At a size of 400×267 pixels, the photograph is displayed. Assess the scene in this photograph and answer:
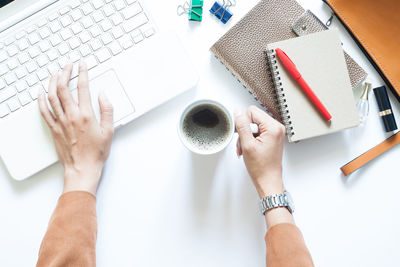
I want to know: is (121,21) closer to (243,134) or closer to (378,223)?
(243,134)

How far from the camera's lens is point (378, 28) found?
768 millimetres

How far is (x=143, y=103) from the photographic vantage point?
75 cm

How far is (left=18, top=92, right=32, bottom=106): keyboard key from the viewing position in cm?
74

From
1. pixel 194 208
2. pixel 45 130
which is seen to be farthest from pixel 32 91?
pixel 194 208

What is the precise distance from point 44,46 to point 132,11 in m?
0.21

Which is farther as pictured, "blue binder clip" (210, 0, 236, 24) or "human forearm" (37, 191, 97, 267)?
"blue binder clip" (210, 0, 236, 24)

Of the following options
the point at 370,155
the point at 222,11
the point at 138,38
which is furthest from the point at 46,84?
the point at 370,155

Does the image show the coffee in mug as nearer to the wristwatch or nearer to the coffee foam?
the coffee foam

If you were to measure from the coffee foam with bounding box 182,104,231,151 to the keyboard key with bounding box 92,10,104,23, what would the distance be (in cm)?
29

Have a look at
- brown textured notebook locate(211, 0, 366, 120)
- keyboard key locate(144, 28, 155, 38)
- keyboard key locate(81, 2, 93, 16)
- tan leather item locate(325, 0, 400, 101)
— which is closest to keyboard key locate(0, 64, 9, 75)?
keyboard key locate(81, 2, 93, 16)

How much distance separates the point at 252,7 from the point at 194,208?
1.63 feet

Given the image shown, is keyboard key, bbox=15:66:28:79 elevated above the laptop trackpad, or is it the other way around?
keyboard key, bbox=15:66:28:79

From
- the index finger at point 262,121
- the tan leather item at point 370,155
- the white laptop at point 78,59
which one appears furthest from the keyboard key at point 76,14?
the tan leather item at point 370,155

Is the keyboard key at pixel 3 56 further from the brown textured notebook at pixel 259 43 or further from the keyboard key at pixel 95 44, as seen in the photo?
the brown textured notebook at pixel 259 43
